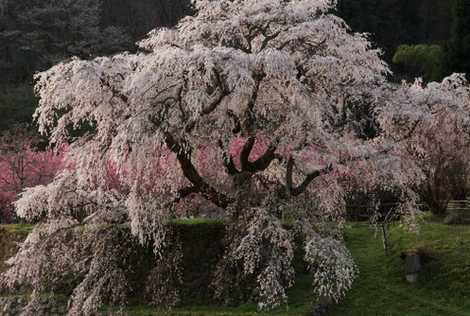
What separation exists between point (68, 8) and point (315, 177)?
25.8 m

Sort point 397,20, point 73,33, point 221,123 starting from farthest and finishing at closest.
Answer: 1. point 397,20
2. point 73,33
3. point 221,123

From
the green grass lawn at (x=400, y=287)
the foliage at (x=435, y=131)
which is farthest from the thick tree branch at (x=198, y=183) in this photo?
the foliage at (x=435, y=131)

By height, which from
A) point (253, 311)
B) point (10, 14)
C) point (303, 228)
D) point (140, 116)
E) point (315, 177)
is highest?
point (10, 14)

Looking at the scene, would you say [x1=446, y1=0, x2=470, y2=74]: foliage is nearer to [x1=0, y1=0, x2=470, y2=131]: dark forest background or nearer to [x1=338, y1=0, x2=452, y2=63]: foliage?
[x1=0, y1=0, x2=470, y2=131]: dark forest background

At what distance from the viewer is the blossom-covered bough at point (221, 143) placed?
9188 millimetres

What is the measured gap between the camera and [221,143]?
1066 centimetres

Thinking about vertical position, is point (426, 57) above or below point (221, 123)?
above

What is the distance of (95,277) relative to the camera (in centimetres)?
1033

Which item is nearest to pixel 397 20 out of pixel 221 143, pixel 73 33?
pixel 73 33

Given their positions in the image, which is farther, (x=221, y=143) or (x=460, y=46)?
(x=460, y=46)

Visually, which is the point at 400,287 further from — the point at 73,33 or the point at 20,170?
the point at 73,33

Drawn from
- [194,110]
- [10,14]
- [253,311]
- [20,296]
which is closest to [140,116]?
[194,110]

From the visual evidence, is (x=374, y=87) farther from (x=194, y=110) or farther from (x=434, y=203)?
(x=434, y=203)

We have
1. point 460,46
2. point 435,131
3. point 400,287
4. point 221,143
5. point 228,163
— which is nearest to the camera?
point 221,143
